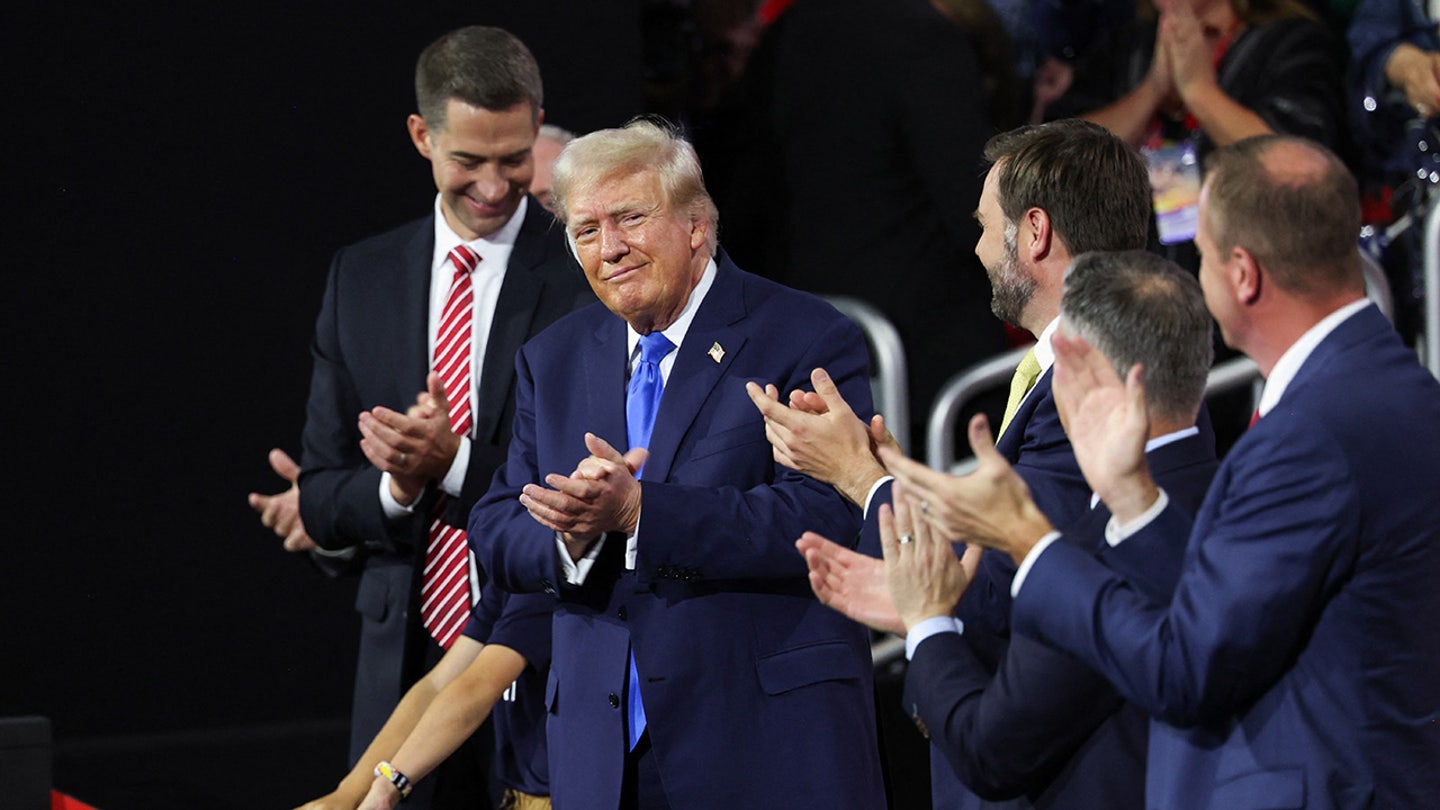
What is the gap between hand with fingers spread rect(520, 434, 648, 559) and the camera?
2479 mm

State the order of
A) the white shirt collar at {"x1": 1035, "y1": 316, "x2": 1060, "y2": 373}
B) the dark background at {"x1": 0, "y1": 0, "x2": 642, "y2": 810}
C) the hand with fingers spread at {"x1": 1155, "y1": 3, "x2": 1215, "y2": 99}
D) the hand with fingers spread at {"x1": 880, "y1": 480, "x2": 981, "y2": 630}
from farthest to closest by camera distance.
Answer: the hand with fingers spread at {"x1": 1155, "y1": 3, "x2": 1215, "y2": 99}, the dark background at {"x1": 0, "y1": 0, "x2": 642, "y2": 810}, the white shirt collar at {"x1": 1035, "y1": 316, "x2": 1060, "y2": 373}, the hand with fingers spread at {"x1": 880, "y1": 480, "x2": 981, "y2": 630}

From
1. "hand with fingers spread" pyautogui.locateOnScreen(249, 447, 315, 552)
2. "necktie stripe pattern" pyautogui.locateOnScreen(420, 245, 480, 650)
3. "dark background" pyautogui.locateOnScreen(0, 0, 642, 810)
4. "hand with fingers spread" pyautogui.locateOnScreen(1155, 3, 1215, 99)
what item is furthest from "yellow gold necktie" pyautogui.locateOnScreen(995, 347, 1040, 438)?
"dark background" pyautogui.locateOnScreen(0, 0, 642, 810)

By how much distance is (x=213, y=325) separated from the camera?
4.38 meters

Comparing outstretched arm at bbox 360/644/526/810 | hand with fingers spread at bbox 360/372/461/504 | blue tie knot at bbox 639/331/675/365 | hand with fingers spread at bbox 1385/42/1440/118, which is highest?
hand with fingers spread at bbox 1385/42/1440/118

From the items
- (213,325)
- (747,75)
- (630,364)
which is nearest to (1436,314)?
(747,75)

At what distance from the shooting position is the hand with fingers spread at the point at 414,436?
315cm

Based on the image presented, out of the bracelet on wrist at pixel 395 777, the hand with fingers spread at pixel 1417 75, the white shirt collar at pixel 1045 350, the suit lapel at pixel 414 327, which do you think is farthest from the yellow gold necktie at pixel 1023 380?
the hand with fingers spread at pixel 1417 75

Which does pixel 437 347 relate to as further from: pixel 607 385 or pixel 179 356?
pixel 179 356

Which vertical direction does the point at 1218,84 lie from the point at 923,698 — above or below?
above

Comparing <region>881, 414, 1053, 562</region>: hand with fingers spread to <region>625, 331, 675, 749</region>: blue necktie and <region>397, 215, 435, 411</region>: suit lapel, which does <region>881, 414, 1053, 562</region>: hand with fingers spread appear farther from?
<region>397, 215, 435, 411</region>: suit lapel

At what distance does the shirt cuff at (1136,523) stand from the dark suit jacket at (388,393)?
1.62m

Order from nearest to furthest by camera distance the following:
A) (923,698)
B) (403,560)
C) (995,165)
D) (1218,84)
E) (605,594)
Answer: (923,698) < (995,165) < (605,594) < (403,560) < (1218,84)

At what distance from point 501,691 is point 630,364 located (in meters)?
0.59

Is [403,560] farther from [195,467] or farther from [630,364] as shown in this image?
[195,467]
